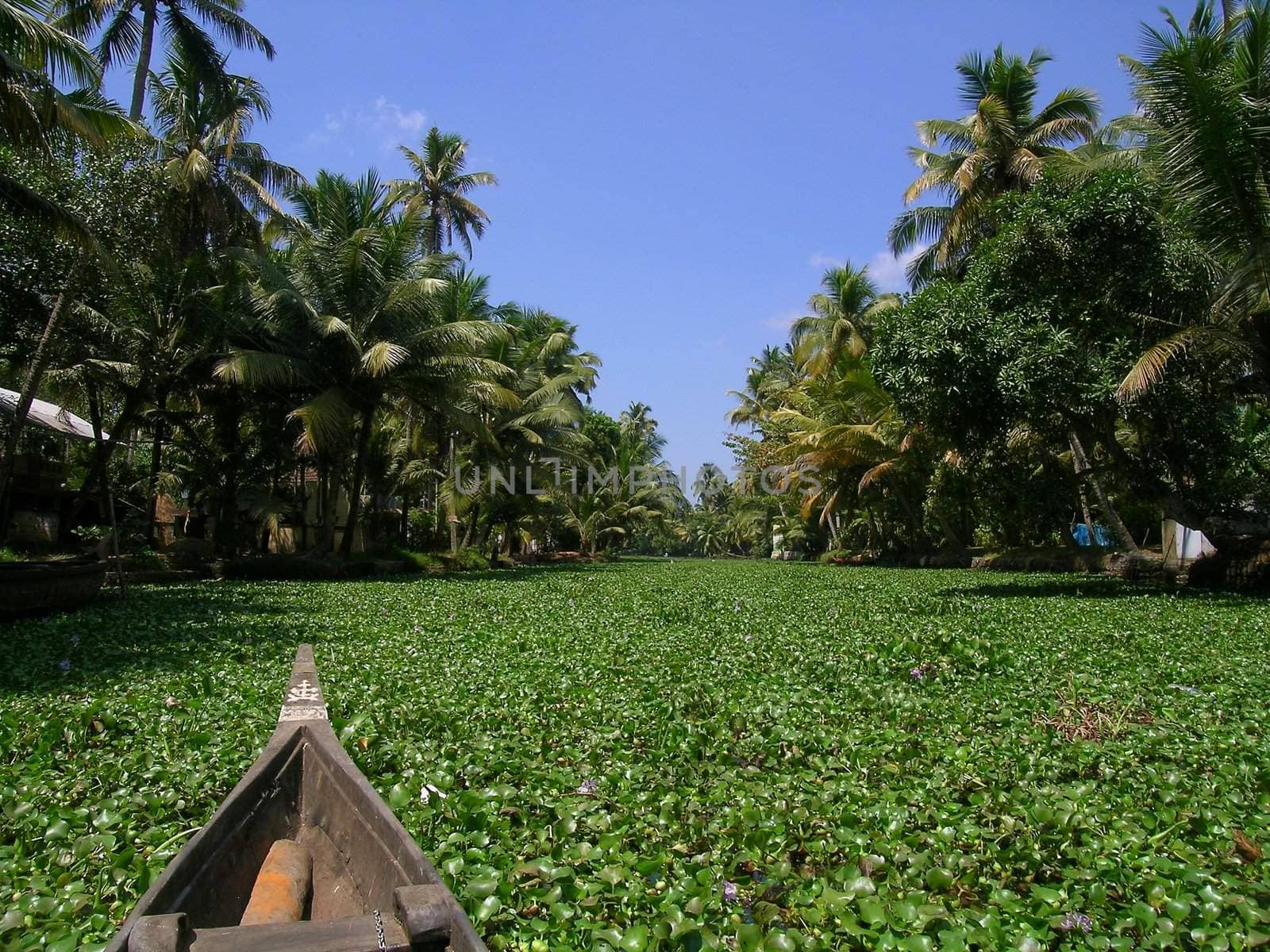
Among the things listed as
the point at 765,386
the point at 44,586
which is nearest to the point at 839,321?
the point at 765,386

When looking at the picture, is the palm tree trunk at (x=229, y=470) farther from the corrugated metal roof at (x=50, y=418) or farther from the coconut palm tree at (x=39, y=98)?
the coconut palm tree at (x=39, y=98)

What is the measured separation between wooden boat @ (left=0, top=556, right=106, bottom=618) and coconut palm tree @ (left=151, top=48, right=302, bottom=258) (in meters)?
8.92

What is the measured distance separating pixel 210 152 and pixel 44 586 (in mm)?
12929

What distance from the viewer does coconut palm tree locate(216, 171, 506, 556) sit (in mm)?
16281

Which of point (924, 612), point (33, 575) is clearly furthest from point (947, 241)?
point (33, 575)

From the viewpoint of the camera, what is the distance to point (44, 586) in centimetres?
905

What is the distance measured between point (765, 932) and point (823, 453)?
22272 millimetres

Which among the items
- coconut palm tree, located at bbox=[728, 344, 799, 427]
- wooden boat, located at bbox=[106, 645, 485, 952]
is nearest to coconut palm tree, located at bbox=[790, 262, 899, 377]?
coconut palm tree, located at bbox=[728, 344, 799, 427]

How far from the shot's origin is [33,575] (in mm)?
8812

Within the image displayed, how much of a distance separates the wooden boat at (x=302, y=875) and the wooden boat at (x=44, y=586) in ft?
21.1

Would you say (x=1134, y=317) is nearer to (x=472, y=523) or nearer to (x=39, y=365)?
(x=39, y=365)

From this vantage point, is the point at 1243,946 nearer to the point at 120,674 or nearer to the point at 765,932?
the point at 765,932

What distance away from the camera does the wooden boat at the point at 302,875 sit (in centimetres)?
213

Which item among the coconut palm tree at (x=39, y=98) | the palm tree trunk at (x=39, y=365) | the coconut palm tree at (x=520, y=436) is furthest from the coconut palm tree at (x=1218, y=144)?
the coconut palm tree at (x=520, y=436)
